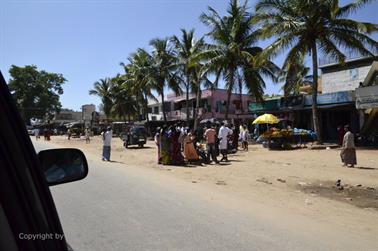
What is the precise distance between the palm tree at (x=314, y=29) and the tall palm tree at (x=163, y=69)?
18.4m

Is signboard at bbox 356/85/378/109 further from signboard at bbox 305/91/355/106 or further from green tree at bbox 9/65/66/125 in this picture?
green tree at bbox 9/65/66/125

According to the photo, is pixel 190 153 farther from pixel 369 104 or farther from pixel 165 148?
pixel 369 104

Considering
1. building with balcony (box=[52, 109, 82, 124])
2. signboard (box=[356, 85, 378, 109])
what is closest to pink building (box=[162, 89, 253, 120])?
signboard (box=[356, 85, 378, 109])

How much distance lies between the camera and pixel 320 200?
10680mm

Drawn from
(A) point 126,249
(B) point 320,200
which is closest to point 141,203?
(A) point 126,249

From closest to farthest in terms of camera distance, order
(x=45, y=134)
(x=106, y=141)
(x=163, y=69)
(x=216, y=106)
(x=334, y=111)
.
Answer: (x=106, y=141) → (x=334, y=111) → (x=163, y=69) → (x=216, y=106) → (x=45, y=134)

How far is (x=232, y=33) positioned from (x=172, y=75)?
1427cm

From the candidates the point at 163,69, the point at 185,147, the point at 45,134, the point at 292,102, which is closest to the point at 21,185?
the point at 185,147

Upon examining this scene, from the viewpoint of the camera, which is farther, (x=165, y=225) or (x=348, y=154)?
(x=348, y=154)

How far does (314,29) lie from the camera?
93.9 feet

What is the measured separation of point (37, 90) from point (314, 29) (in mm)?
62608

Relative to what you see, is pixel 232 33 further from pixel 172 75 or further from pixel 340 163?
pixel 340 163

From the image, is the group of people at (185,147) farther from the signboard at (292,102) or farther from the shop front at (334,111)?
the signboard at (292,102)

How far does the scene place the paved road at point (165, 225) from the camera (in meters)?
6.22
